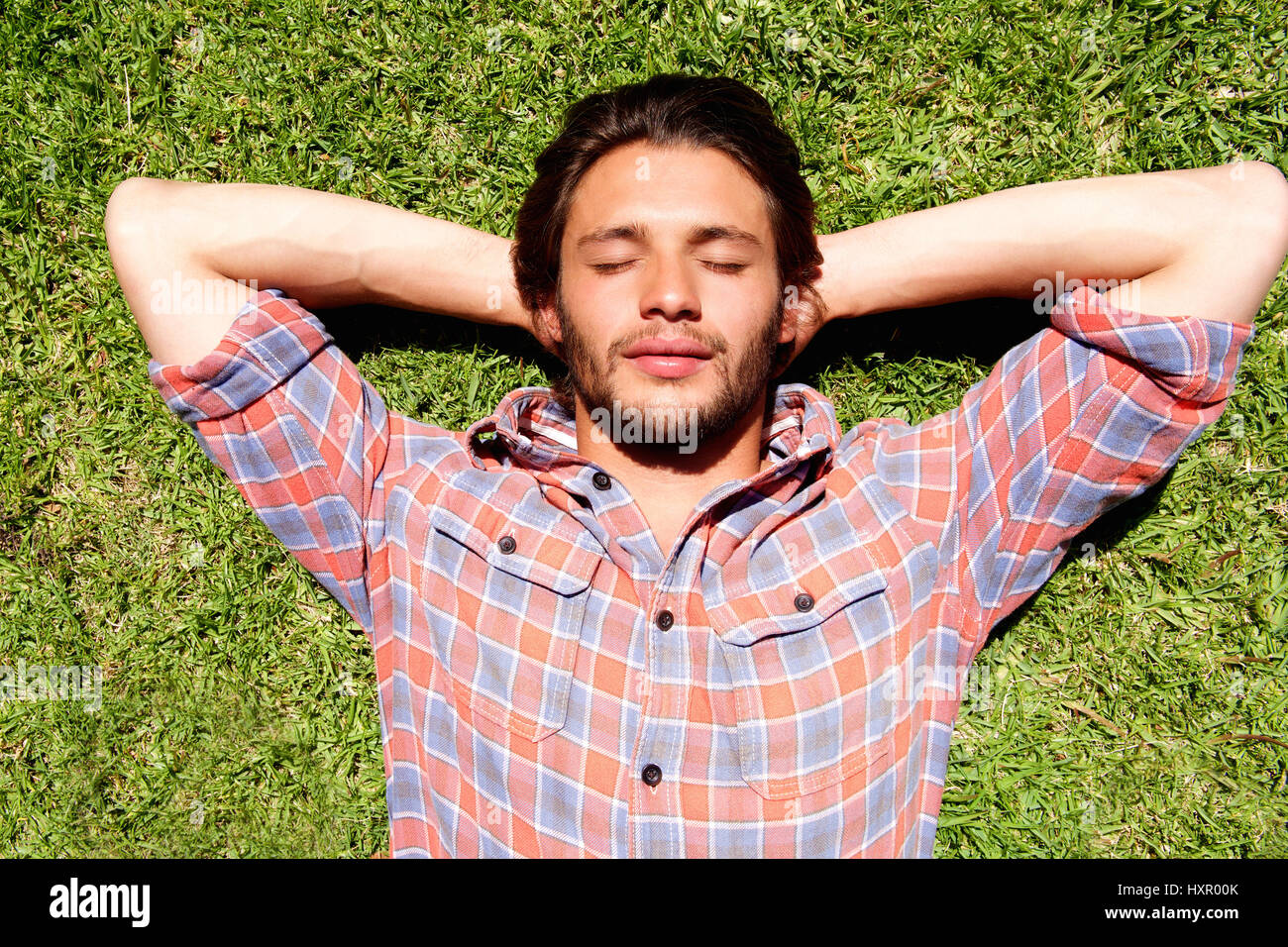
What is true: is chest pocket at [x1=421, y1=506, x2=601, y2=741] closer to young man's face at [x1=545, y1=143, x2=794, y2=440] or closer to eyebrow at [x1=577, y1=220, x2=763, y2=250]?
young man's face at [x1=545, y1=143, x2=794, y2=440]

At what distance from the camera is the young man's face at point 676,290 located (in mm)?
2832

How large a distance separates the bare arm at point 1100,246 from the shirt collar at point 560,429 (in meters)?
0.41

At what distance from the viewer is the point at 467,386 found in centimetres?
375

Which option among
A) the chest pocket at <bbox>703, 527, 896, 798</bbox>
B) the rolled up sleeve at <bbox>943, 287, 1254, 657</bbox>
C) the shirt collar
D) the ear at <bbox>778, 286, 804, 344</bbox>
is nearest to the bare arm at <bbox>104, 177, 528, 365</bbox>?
the shirt collar

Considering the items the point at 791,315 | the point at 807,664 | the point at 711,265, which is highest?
the point at 711,265

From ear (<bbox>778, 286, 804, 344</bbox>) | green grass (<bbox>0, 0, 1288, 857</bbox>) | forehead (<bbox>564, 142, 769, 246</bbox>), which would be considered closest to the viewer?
forehead (<bbox>564, 142, 769, 246</bbox>)

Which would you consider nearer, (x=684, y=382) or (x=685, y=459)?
(x=684, y=382)

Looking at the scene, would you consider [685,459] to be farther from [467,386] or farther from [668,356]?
[467,386]

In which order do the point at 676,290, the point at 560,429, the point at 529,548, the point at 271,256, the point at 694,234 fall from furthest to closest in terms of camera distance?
1. the point at 560,429
2. the point at 271,256
3. the point at 529,548
4. the point at 694,234
5. the point at 676,290

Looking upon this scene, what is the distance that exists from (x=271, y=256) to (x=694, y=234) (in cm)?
152

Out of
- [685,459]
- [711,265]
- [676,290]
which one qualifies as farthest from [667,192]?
[685,459]

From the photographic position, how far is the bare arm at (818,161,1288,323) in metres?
2.75

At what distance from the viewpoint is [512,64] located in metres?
3.62
